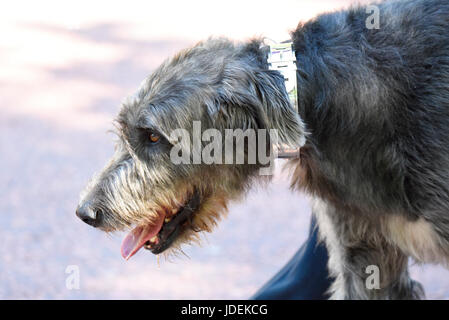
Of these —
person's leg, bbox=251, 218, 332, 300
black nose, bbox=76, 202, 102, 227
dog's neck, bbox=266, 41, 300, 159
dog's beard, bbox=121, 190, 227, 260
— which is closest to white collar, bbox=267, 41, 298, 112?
dog's neck, bbox=266, 41, 300, 159

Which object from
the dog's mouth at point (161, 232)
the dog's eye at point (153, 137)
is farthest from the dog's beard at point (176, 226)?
the dog's eye at point (153, 137)

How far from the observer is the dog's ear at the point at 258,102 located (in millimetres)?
3358

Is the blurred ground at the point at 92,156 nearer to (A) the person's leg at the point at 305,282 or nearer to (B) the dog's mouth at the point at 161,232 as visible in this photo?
(B) the dog's mouth at the point at 161,232

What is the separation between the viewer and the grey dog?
3.44 m

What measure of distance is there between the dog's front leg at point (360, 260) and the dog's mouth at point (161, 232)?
75cm

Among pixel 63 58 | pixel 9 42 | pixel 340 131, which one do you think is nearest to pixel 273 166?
pixel 340 131

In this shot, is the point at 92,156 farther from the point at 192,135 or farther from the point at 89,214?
the point at 192,135

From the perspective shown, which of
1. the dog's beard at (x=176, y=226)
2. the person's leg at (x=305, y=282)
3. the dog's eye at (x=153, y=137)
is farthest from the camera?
the person's leg at (x=305, y=282)

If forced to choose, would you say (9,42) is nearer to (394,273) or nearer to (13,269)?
(13,269)

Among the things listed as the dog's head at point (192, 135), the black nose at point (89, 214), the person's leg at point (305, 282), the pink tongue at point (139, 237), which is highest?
the dog's head at point (192, 135)

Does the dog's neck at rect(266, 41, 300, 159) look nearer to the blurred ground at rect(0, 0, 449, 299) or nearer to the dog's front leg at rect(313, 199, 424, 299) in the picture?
the blurred ground at rect(0, 0, 449, 299)

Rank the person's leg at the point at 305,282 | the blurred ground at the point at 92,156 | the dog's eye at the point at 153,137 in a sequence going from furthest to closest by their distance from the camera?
the blurred ground at the point at 92,156 → the person's leg at the point at 305,282 → the dog's eye at the point at 153,137

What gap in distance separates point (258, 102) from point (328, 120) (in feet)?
1.19

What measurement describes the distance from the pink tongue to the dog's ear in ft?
2.34
